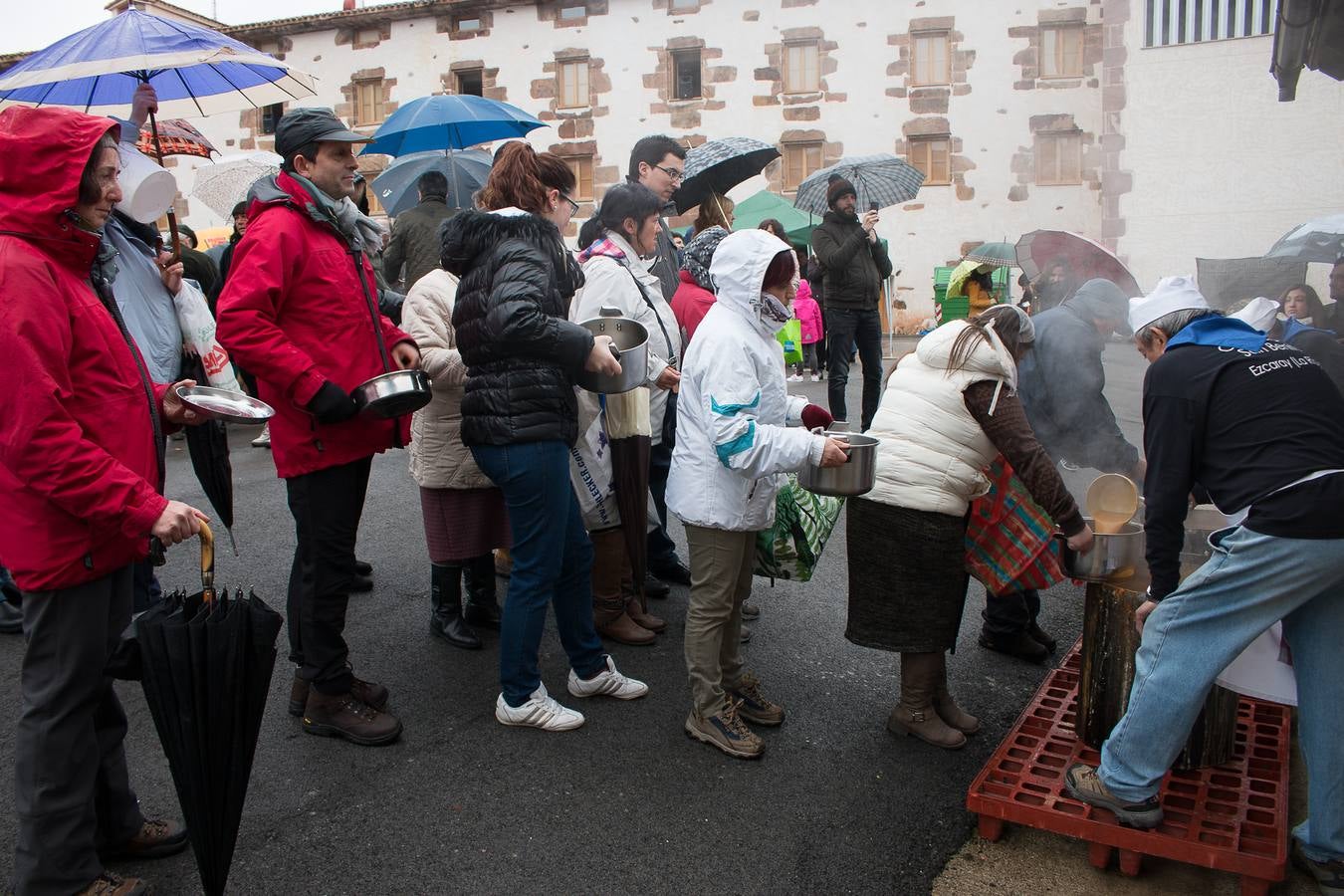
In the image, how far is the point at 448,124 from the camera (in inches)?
322

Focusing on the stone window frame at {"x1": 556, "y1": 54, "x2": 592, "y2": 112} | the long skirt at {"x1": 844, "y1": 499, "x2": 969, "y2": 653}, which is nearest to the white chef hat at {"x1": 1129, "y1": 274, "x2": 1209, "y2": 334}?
the long skirt at {"x1": 844, "y1": 499, "x2": 969, "y2": 653}

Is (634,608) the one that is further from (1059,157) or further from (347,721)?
(1059,157)

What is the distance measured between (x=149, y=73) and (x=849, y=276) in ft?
17.6

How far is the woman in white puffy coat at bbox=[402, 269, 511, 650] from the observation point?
425 centimetres

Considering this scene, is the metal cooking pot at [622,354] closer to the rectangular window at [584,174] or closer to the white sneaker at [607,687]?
the white sneaker at [607,687]

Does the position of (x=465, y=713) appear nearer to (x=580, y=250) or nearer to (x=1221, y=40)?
(x=580, y=250)

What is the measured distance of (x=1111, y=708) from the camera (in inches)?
131

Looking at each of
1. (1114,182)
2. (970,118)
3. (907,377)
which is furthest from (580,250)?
(970,118)

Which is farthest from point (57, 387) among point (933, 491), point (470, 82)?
point (470, 82)

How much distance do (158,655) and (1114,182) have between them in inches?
917

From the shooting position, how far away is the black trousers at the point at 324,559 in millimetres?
3424

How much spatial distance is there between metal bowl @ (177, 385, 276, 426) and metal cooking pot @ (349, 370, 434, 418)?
0.32 m

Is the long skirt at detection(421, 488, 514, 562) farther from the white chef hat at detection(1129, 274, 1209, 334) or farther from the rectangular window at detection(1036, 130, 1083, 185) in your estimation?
the rectangular window at detection(1036, 130, 1083, 185)

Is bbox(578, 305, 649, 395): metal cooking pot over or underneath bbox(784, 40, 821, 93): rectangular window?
underneath
